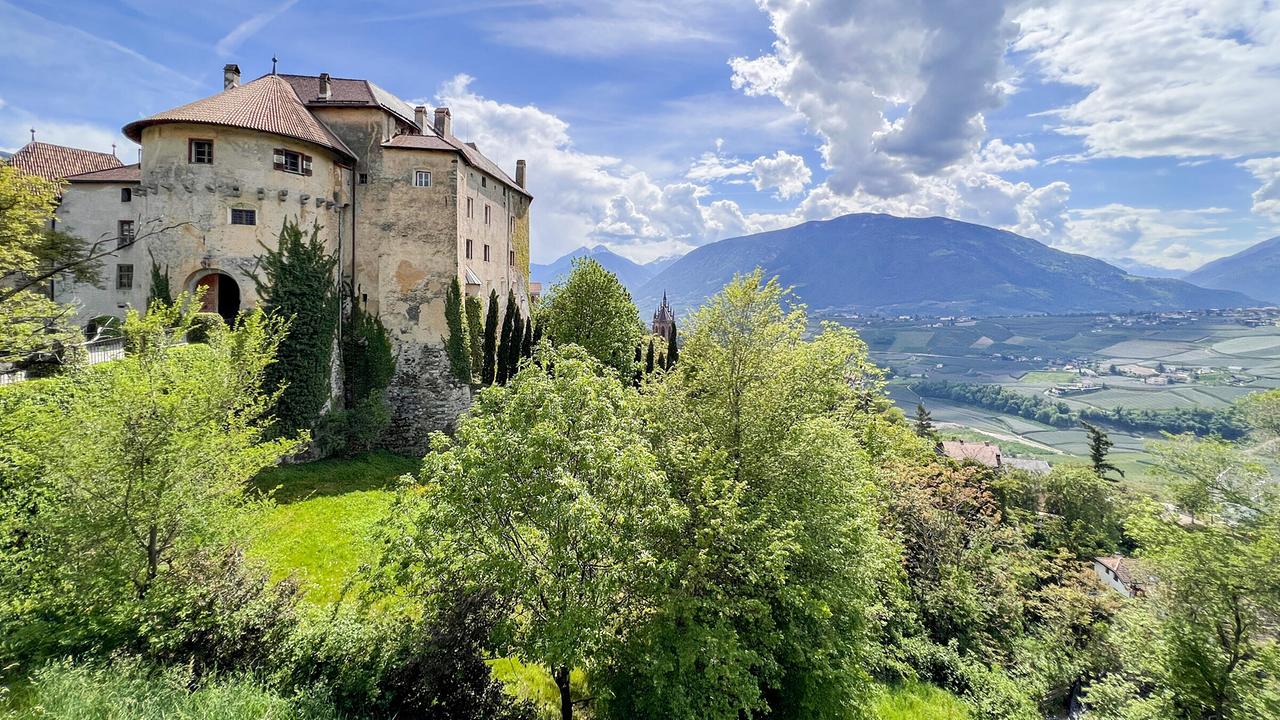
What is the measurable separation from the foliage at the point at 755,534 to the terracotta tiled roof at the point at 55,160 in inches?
1892

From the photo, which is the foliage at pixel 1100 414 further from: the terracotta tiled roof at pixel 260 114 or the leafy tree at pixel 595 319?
the terracotta tiled roof at pixel 260 114

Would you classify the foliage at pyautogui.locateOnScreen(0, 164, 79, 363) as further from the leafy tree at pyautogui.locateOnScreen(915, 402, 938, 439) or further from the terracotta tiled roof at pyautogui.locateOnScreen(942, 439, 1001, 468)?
the terracotta tiled roof at pyautogui.locateOnScreen(942, 439, 1001, 468)

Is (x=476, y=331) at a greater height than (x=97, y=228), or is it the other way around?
(x=97, y=228)

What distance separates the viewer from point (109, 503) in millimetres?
10797

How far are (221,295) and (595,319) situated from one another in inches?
909

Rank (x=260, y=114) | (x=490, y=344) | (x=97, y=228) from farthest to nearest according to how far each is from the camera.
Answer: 1. (x=490, y=344)
2. (x=97, y=228)
3. (x=260, y=114)

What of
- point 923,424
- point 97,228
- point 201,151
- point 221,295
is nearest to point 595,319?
point 221,295

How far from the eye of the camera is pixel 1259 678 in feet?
A: 54.2

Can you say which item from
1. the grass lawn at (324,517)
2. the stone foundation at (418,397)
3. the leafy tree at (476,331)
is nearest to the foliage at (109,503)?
the grass lawn at (324,517)

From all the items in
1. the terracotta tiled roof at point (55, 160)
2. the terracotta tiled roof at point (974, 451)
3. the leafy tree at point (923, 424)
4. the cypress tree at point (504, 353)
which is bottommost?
the terracotta tiled roof at point (974, 451)

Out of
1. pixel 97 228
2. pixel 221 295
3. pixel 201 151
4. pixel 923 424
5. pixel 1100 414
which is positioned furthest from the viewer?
pixel 1100 414

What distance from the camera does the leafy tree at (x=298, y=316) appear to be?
27312 mm

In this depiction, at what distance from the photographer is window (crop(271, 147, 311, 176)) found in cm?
2719

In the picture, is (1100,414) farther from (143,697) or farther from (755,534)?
(143,697)
